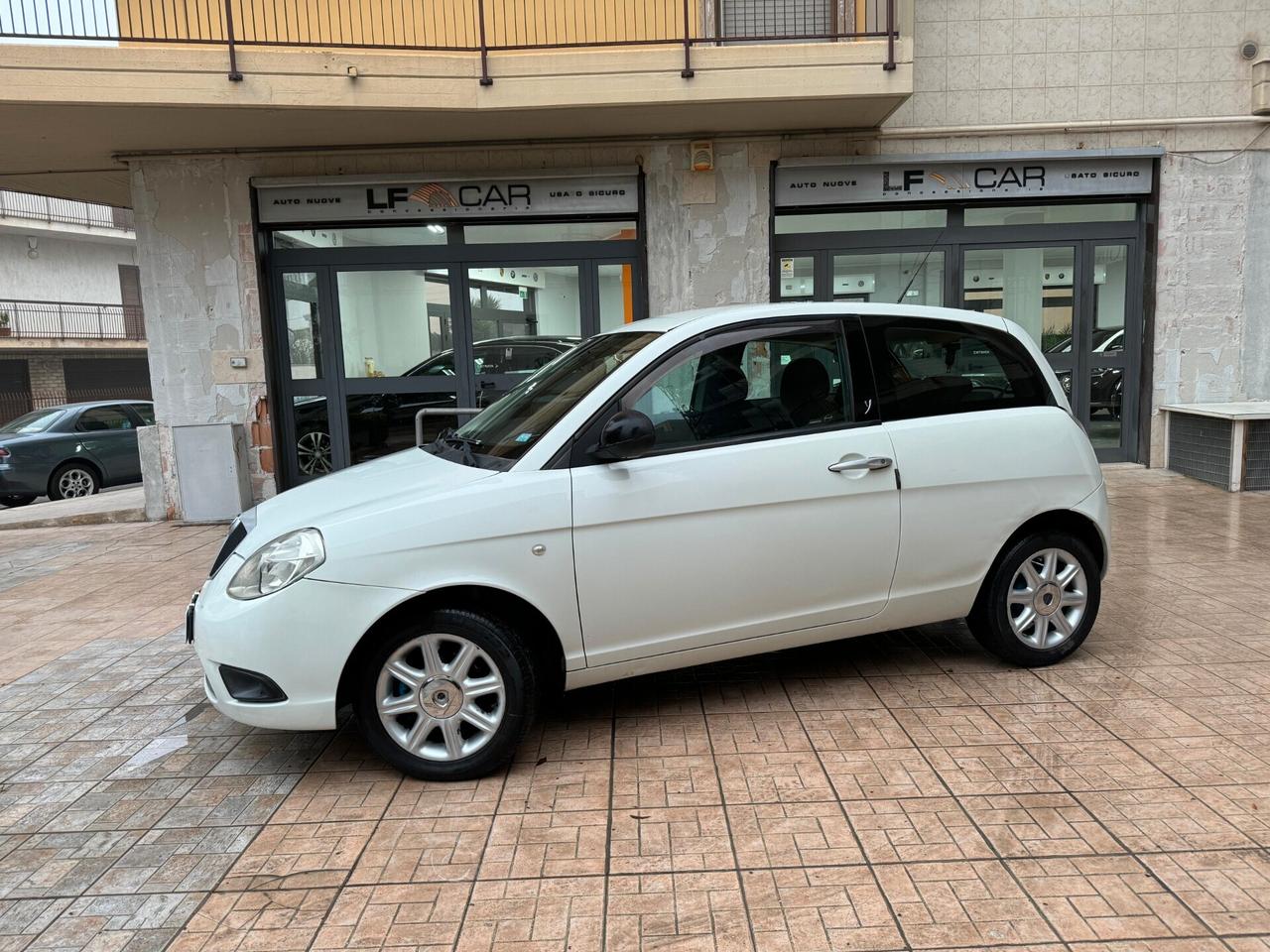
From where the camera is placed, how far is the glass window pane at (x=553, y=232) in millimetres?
10109

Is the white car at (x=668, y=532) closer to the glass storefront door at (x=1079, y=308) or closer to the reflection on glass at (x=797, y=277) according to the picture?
the reflection on glass at (x=797, y=277)

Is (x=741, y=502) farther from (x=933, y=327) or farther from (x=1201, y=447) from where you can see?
(x=1201, y=447)

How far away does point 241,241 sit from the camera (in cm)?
980

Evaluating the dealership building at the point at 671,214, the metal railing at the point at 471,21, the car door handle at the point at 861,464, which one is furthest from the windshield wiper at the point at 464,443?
the metal railing at the point at 471,21

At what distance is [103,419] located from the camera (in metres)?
13.5

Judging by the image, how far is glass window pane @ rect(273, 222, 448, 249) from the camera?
10.1 meters

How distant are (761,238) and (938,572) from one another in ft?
21.1

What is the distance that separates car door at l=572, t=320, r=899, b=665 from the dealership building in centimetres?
570

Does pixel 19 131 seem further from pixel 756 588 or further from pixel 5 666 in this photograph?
pixel 756 588

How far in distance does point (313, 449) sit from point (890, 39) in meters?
7.30

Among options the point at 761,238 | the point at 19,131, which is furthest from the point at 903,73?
the point at 19,131

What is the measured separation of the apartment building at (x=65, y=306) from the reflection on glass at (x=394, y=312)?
2429 centimetres

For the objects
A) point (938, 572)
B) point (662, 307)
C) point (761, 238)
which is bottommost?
point (938, 572)

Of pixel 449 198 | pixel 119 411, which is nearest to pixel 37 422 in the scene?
pixel 119 411
